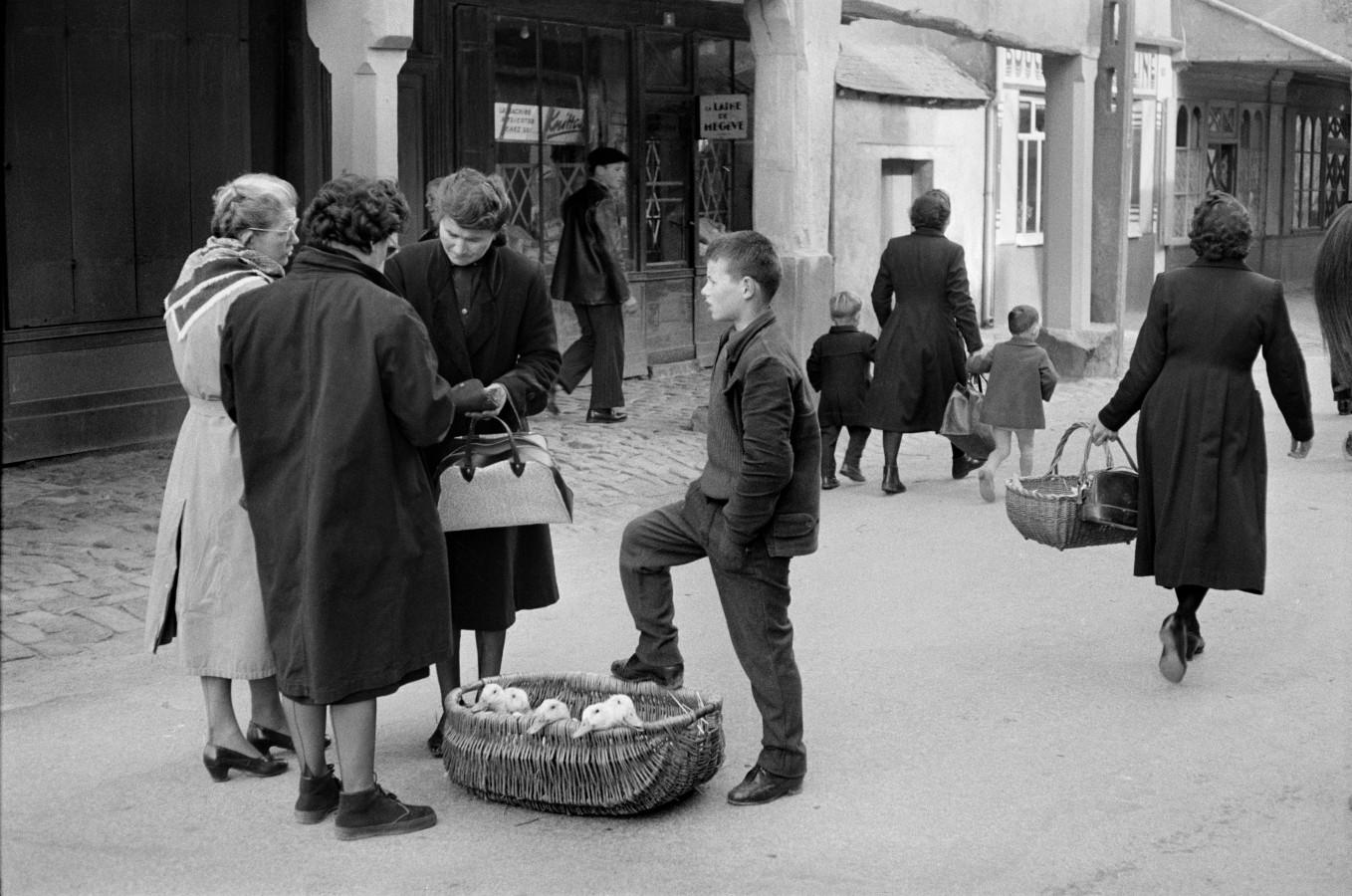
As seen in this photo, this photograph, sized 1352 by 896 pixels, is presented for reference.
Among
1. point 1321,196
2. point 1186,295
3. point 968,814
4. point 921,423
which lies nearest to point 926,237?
point 921,423

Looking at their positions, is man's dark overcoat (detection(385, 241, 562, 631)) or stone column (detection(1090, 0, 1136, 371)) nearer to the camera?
man's dark overcoat (detection(385, 241, 562, 631))

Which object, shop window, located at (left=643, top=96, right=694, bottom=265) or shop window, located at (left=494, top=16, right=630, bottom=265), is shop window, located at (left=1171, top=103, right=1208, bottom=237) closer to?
shop window, located at (left=643, top=96, right=694, bottom=265)

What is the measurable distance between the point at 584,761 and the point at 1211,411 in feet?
9.26

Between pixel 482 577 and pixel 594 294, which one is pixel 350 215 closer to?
pixel 482 577

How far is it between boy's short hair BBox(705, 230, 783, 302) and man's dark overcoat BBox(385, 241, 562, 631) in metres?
0.60

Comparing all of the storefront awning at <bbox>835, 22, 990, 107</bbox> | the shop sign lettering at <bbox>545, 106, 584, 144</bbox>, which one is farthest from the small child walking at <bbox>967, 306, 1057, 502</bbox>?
the storefront awning at <bbox>835, 22, 990, 107</bbox>

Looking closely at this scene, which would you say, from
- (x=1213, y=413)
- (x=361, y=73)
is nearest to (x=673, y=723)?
(x=1213, y=413)

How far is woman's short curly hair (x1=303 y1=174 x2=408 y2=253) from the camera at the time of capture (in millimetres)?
4543

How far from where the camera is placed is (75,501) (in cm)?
928

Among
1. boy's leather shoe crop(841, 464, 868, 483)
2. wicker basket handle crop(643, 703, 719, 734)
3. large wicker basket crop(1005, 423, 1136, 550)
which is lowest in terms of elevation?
boy's leather shoe crop(841, 464, 868, 483)

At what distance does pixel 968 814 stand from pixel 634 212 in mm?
11041

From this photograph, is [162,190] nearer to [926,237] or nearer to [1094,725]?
[926,237]

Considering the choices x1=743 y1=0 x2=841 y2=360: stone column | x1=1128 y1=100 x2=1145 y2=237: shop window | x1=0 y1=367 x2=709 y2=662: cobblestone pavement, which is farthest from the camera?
x1=1128 y1=100 x2=1145 y2=237: shop window

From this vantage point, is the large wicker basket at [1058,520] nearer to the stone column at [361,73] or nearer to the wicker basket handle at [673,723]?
the wicker basket handle at [673,723]
